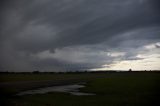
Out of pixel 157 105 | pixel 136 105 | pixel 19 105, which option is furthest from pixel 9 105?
pixel 157 105

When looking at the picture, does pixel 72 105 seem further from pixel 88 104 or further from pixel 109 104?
pixel 109 104

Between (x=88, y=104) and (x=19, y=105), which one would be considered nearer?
(x=19, y=105)

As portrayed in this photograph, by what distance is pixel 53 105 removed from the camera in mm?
25875

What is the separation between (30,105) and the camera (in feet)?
84.7

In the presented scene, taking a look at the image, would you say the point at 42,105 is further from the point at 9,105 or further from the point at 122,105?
the point at 122,105

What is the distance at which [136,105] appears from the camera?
1005 inches

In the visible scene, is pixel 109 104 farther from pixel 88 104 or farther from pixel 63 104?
pixel 63 104

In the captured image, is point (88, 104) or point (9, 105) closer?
point (9, 105)

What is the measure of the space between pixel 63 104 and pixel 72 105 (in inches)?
54.1

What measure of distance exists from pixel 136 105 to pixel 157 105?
2285mm

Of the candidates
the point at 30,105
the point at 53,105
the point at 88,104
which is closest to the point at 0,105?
the point at 30,105

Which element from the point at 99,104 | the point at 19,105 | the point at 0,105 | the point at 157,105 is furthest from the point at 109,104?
the point at 0,105

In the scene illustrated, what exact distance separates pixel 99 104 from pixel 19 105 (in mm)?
9012

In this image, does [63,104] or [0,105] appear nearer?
[0,105]
